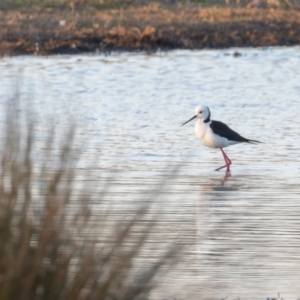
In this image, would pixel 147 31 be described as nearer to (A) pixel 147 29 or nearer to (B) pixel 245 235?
(A) pixel 147 29

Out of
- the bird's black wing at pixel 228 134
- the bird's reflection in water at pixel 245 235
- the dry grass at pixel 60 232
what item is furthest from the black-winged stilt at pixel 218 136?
the dry grass at pixel 60 232

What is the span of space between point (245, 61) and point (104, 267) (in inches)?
676

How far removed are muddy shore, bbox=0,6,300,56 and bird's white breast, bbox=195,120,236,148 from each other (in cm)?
938

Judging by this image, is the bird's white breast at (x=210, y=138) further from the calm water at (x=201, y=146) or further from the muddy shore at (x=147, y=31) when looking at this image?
the muddy shore at (x=147, y=31)

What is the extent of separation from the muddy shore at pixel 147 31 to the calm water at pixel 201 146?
70cm

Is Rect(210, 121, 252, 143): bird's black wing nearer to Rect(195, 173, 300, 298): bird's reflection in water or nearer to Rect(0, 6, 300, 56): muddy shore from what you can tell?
Rect(195, 173, 300, 298): bird's reflection in water

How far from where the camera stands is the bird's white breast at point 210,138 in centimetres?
1164

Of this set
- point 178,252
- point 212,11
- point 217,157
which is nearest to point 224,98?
point 217,157

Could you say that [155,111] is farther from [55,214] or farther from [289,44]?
[55,214]

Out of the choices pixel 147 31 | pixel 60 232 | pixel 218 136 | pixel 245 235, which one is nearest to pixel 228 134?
pixel 218 136

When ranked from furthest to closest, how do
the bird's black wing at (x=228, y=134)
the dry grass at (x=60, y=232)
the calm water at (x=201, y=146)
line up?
the bird's black wing at (x=228, y=134) → the calm water at (x=201, y=146) → the dry grass at (x=60, y=232)

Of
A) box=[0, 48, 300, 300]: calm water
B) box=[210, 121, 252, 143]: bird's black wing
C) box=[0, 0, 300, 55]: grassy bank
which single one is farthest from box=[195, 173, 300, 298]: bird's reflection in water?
box=[0, 0, 300, 55]: grassy bank

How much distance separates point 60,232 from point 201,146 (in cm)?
871

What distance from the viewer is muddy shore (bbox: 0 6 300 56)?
2195cm
